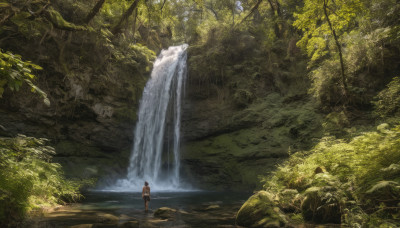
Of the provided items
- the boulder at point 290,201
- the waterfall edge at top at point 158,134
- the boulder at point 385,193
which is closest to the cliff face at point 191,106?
the waterfall edge at top at point 158,134

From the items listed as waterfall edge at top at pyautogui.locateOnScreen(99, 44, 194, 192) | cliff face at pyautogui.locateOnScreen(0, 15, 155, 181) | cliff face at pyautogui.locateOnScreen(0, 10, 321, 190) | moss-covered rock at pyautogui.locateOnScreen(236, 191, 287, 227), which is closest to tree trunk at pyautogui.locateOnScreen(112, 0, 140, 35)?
cliff face at pyautogui.locateOnScreen(0, 10, 321, 190)

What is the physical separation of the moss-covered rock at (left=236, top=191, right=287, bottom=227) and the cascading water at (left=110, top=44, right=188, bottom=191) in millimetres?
11413

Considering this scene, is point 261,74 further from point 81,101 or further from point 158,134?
point 81,101

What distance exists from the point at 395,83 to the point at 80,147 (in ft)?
58.2

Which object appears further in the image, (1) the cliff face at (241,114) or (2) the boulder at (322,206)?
(1) the cliff face at (241,114)

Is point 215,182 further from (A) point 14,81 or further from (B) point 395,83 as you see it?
(A) point 14,81

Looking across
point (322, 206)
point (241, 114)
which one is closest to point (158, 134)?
point (241, 114)

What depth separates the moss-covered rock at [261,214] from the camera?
5438mm

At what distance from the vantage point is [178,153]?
18266 mm

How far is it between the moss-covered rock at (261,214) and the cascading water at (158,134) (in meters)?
11.4

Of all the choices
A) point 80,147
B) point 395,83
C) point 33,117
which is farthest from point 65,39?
point 395,83

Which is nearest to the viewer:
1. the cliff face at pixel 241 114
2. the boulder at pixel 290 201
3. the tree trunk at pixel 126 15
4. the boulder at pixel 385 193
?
the boulder at pixel 385 193

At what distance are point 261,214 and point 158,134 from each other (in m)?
13.7

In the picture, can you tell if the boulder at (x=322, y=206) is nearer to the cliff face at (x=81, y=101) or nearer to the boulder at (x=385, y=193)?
the boulder at (x=385, y=193)
